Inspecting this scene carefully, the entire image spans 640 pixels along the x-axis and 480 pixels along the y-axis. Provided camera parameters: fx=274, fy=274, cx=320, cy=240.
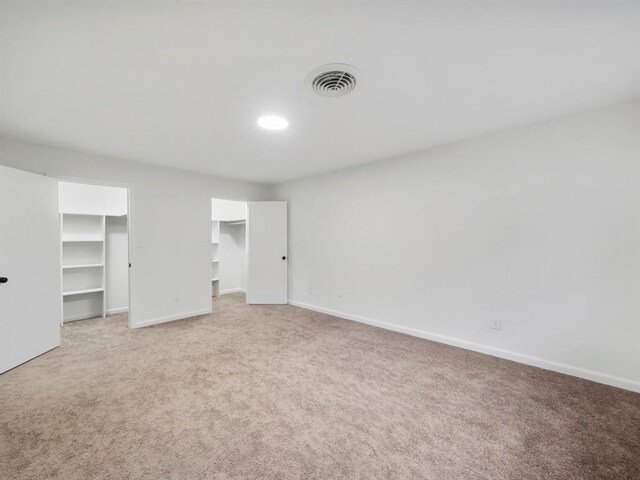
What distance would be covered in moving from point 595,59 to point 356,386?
286 centimetres

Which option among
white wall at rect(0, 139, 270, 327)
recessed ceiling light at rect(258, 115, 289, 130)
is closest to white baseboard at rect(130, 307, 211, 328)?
white wall at rect(0, 139, 270, 327)

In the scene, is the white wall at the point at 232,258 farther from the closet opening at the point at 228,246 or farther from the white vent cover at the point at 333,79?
the white vent cover at the point at 333,79

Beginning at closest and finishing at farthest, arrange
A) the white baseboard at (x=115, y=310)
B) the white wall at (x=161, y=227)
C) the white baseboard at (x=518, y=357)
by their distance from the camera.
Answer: the white baseboard at (x=518, y=357) < the white wall at (x=161, y=227) < the white baseboard at (x=115, y=310)

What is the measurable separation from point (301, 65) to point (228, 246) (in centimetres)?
534

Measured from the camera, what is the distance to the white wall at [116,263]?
4.64m

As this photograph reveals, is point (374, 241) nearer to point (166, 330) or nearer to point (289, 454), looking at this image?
point (289, 454)

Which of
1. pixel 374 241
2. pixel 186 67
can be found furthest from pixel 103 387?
pixel 374 241

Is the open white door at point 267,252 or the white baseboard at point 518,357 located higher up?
the open white door at point 267,252

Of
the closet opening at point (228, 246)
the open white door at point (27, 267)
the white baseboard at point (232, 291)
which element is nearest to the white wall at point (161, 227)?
the open white door at point (27, 267)

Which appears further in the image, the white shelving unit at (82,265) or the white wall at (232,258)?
the white wall at (232,258)

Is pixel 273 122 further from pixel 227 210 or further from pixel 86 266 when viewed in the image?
pixel 227 210

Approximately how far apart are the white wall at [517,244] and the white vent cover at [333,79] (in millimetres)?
1848

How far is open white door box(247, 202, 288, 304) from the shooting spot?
5.29 m

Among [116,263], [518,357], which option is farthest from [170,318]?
[518,357]
